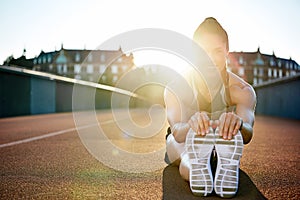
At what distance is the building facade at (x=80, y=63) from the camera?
447 feet

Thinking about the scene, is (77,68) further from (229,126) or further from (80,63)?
(229,126)

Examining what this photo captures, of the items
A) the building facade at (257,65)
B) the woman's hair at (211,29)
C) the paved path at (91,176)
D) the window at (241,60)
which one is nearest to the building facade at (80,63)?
the window at (241,60)

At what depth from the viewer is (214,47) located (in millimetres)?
2598

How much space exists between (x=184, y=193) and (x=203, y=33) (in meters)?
1.32

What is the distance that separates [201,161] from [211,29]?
3.70 feet

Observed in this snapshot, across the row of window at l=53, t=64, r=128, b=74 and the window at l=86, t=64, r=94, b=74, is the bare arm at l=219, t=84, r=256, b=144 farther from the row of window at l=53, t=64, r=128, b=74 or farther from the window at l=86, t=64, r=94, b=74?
the window at l=86, t=64, r=94, b=74

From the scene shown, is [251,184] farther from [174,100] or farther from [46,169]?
[46,169]

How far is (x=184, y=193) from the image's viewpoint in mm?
2273

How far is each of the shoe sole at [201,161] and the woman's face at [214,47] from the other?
755 millimetres

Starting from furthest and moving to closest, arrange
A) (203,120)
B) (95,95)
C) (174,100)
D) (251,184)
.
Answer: (95,95) < (174,100) < (251,184) < (203,120)

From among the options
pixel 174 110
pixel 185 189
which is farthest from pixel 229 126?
pixel 174 110

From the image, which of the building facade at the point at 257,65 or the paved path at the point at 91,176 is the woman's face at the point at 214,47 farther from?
the building facade at the point at 257,65

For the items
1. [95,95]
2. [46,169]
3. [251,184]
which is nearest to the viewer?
[251,184]

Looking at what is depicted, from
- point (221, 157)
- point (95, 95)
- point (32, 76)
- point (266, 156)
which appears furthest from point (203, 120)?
point (95, 95)
